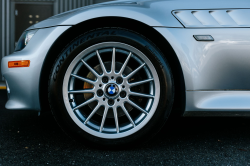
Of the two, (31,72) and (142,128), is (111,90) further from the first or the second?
(31,72)

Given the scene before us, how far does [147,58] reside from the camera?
1581 millimetres

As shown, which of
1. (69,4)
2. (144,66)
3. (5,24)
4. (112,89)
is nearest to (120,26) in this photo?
(144,66)

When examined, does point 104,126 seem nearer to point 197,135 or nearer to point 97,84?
point 97,84

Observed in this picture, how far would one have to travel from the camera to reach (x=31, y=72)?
5.21 ft

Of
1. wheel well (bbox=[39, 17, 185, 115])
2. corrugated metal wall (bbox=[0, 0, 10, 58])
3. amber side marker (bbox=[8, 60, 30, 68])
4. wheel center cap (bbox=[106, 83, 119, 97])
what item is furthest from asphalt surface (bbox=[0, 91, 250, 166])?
corrugated metal wall (bbox=[0, 0, 10, 58])

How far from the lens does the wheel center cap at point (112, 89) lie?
1.58 m

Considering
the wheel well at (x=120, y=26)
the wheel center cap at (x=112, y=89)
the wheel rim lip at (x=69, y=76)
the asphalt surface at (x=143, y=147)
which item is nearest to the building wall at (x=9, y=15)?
the asphalt surface at (x=143, y=147)

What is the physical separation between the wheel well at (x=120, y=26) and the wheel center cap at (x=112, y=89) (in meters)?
0.40

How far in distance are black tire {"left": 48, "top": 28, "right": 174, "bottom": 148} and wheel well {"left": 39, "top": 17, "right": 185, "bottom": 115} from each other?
0.28ft

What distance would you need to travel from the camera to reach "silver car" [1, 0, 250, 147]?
1542 mm

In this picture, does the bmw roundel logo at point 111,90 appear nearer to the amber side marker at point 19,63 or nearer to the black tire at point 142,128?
the black tire at point 142,128

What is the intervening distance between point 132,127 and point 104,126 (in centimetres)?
19

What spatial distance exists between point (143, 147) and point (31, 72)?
2.85 feet

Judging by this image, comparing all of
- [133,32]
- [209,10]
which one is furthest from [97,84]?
[209,10]
